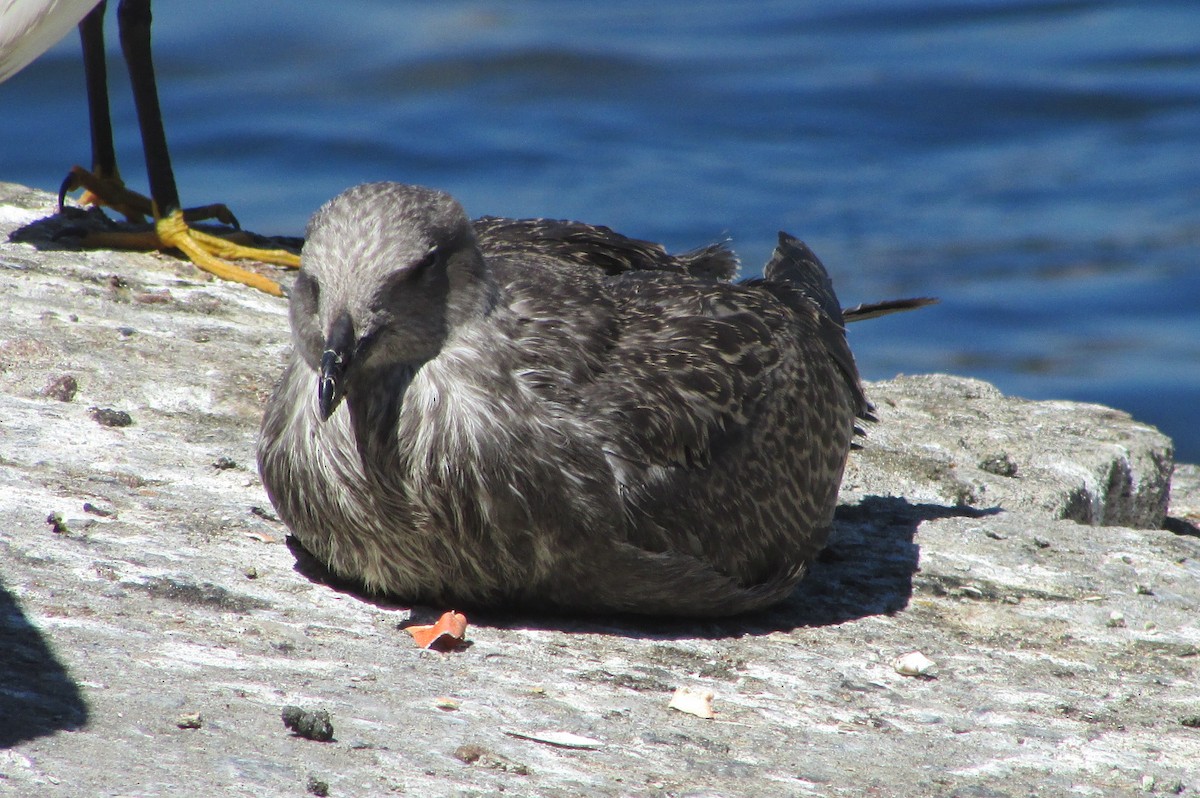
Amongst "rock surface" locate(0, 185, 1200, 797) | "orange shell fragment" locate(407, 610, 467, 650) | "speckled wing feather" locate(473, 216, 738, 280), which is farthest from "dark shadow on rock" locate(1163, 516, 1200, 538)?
"orange shell fragment" locate(407, 610, 467, 650)

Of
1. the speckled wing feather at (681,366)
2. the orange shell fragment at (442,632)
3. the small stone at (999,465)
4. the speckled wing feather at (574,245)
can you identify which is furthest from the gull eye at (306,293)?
the small stone at (999,465)

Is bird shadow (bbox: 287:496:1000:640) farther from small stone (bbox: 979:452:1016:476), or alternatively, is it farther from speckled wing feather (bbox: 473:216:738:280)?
speckled wing feather (bbox: 473:216:738:280)

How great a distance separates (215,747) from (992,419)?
4.16 metres

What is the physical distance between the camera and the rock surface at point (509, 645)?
3.40 meters

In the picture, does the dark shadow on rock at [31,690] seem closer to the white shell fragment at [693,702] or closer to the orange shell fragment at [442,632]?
the orange shell fragment at [442,632]

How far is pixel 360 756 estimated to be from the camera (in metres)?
3.37

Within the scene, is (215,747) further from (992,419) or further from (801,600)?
(992,419)

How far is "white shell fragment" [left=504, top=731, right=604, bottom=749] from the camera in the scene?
11.8ft

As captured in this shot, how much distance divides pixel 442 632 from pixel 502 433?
527 mm

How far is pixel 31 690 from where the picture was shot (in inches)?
132

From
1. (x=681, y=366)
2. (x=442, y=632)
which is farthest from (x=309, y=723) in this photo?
(x=681, y=366)

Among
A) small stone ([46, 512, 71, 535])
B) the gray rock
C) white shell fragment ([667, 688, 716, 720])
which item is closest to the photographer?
white shell fragment ([667, 688, 716, 720])

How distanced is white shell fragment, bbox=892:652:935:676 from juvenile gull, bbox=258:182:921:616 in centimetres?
42

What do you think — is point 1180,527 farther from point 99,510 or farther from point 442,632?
point 99,510
